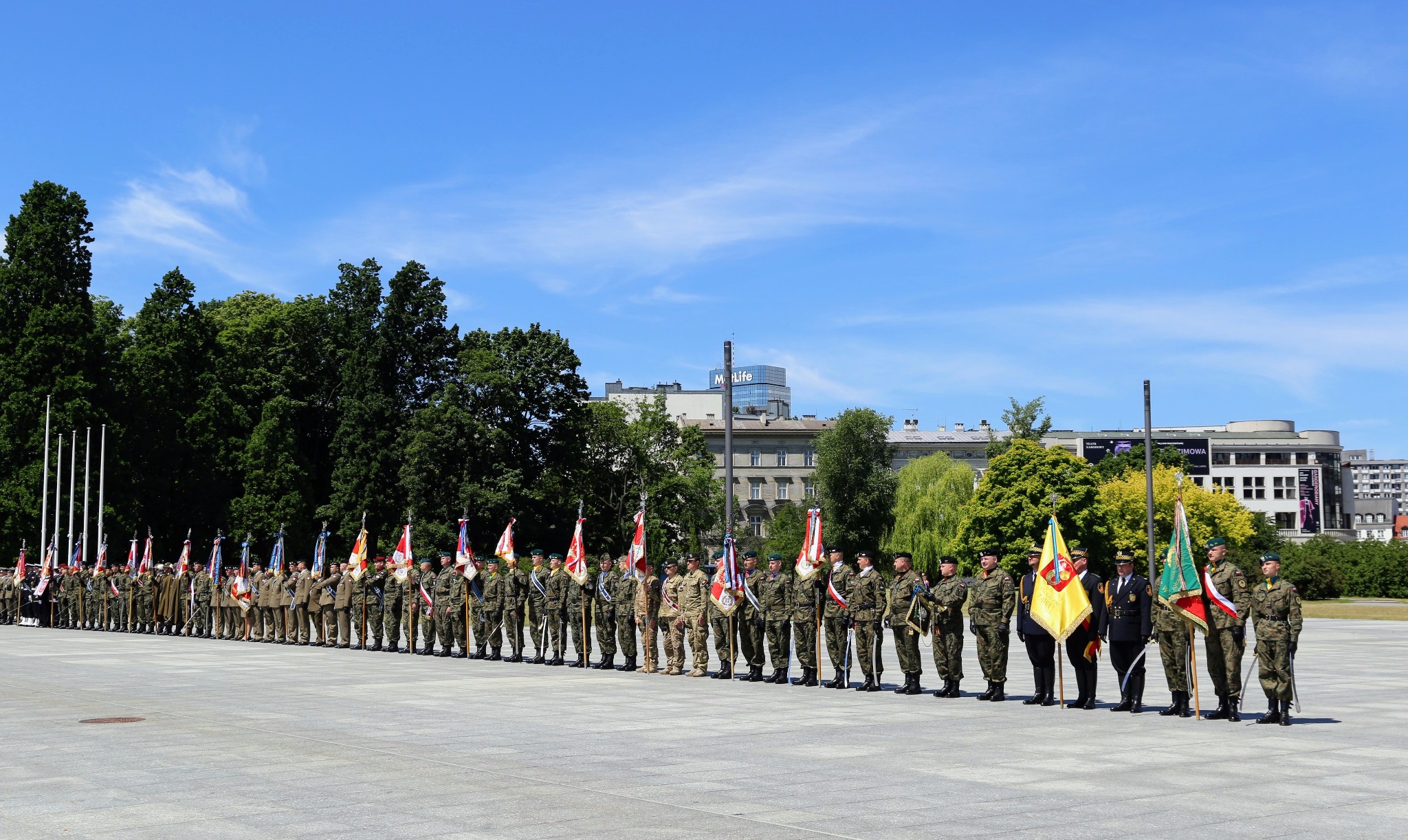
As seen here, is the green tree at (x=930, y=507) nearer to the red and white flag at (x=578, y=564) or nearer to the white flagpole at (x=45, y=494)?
the white flagpole at (x=45, y=494)

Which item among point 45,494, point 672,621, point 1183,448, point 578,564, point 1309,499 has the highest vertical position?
point 1183,448

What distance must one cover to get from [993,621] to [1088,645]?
50.8 inches

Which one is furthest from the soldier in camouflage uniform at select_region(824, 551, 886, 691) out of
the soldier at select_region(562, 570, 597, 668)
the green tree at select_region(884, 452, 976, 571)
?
the green tree at select_region(884, 452, 976, 571)

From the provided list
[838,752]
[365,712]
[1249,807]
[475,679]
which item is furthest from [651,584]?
[1249,807]

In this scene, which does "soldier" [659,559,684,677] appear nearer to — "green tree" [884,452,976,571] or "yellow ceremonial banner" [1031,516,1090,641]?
"yellow ceremonial banner" [1031,516,1090,641]

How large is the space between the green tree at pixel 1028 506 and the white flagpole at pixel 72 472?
40.4 meters

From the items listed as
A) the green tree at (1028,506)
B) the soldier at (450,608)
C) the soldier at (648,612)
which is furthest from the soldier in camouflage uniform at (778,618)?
the green tree at (1028,506)

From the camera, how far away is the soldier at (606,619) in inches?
907

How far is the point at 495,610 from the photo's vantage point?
82.1 ft

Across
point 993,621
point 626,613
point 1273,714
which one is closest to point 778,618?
point 626,613

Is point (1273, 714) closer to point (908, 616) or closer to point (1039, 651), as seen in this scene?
point (1039, 651)

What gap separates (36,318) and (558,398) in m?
22.8

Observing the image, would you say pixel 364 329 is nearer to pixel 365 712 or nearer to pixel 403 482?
pixel 403 482

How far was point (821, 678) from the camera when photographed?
20078 mm
